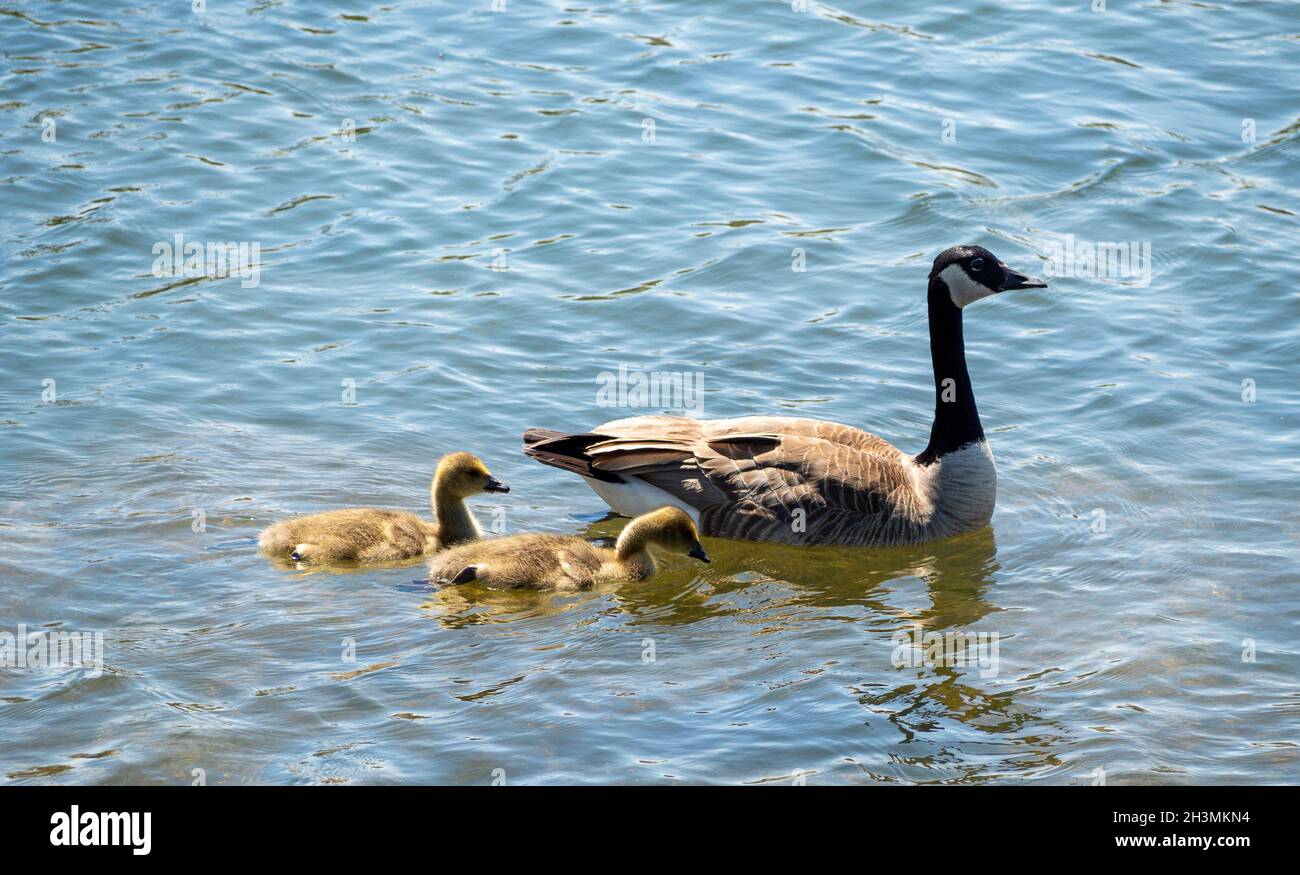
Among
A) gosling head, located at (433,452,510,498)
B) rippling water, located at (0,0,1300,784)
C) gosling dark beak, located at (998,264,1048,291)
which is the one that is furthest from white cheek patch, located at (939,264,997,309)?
gosling head, located at (433,452,510,498)

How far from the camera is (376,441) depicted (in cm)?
1207

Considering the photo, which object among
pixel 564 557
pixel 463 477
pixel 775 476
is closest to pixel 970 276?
pixel 775 476

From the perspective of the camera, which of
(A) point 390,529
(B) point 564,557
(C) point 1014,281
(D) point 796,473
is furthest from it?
(C) point 1014,281

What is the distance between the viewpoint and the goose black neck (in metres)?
11.2

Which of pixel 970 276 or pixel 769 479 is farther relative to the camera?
pixel 970 276

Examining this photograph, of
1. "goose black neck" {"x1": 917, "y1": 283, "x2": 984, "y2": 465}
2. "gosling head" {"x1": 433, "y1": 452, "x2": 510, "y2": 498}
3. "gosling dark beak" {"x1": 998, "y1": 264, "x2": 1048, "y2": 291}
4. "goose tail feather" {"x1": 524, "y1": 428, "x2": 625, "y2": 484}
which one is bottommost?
"gosling head" {"x1": 433, "y1": 452, "x2": 510, "y2": 498}

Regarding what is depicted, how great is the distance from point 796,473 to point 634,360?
2665 millimetres

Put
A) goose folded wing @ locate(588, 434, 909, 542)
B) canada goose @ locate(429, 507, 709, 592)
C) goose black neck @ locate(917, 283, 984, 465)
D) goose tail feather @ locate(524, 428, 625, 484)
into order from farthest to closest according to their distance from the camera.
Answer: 1. goose black neck @ locate(917, 283, 984, 465)
2. goose tail feather @ locate(524, 428, 625, 484)
3. goose folded wing @ locate(588, 434, 909, 542)
4. canada goose @ locate(429, 507, 709, 592)

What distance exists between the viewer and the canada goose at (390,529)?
10008 mm

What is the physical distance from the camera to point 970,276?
37.2ft

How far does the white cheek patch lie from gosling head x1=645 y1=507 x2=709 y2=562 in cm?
282

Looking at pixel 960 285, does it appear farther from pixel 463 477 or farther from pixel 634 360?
pixel 463 477

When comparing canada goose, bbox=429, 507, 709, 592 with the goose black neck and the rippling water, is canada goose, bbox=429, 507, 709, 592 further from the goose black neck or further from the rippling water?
the goose black neck

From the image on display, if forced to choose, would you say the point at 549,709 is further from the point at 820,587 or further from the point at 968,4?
the point at 968,4
